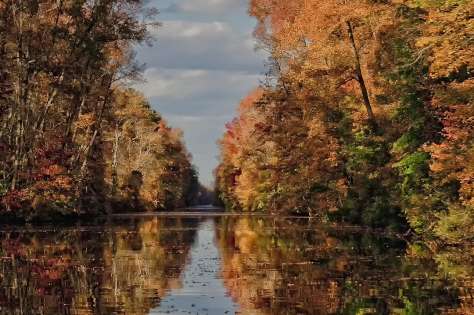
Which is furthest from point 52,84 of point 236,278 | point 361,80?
point 236,278

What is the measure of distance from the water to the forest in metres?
2.63

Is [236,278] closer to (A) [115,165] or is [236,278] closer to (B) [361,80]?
(B) [361,80]

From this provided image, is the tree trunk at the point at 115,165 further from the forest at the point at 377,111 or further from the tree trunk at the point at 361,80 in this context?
the tree trunk at the point at 361,80

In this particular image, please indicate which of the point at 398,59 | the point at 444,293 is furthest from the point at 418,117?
the point at 444,293

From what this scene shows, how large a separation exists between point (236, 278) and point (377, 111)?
20.4 m

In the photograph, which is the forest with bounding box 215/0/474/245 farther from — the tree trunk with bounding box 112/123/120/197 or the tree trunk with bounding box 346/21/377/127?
the tree trunk with bounding box 112/123/120/197

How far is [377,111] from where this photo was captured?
37250 mm

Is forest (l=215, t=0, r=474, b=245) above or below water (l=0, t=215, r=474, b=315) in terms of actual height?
above

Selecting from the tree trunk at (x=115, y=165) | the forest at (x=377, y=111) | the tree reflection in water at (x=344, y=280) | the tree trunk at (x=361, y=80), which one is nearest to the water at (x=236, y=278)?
the tree reflection in water at (x=344, y=280)

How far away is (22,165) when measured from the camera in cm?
4525

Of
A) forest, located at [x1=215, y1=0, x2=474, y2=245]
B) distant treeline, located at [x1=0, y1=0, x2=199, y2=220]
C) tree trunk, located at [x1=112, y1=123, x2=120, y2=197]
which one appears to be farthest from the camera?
tree trunk, located at [x1=112, y1=123, x2=120, y2=197]

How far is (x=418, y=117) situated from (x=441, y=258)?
793cm

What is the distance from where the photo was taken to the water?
13930mm

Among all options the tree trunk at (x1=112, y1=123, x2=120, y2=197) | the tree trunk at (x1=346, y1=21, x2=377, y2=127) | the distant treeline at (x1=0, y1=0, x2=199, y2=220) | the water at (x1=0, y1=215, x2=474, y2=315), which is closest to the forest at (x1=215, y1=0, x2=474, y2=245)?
the tree trunk at (x1=346, y1=21, x2=377, y2=127)
